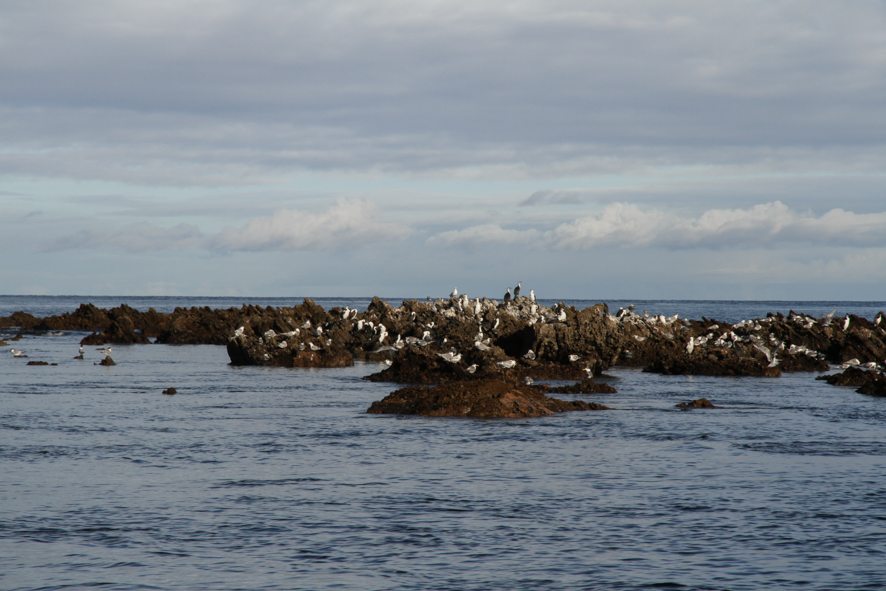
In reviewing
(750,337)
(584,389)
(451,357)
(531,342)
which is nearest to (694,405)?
(584,389)

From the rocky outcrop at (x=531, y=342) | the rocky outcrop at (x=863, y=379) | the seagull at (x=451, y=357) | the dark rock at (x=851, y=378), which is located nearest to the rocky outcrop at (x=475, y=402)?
the rocky outcrop at (x=531, y=342)

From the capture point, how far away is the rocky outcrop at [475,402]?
28.6 meters

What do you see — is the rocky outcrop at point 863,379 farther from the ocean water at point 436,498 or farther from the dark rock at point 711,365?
the ocean water at point 436,498

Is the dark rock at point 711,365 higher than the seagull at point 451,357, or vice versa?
the seagull at point 451,357

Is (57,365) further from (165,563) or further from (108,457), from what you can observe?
(165,563)

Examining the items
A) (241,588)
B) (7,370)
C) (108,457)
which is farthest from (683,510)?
(7,370)

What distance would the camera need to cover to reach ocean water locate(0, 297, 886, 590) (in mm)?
13172

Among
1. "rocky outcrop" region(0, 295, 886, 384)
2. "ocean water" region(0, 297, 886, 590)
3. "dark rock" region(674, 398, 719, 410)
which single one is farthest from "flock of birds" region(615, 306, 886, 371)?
"ocean water" region(0, 297, 886, 590)

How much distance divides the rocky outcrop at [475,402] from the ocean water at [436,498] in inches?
33.7

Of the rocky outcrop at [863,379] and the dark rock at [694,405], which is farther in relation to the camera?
the rocky outcrop at [863,379]

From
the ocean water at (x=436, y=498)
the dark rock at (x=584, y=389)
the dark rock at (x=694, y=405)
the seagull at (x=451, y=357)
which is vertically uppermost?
the seagull at (x=451, y=357)

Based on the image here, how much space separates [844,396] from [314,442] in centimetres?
2046

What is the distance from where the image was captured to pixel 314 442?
947 inches

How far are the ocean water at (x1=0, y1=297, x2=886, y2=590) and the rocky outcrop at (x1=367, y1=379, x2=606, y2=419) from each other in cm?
86
